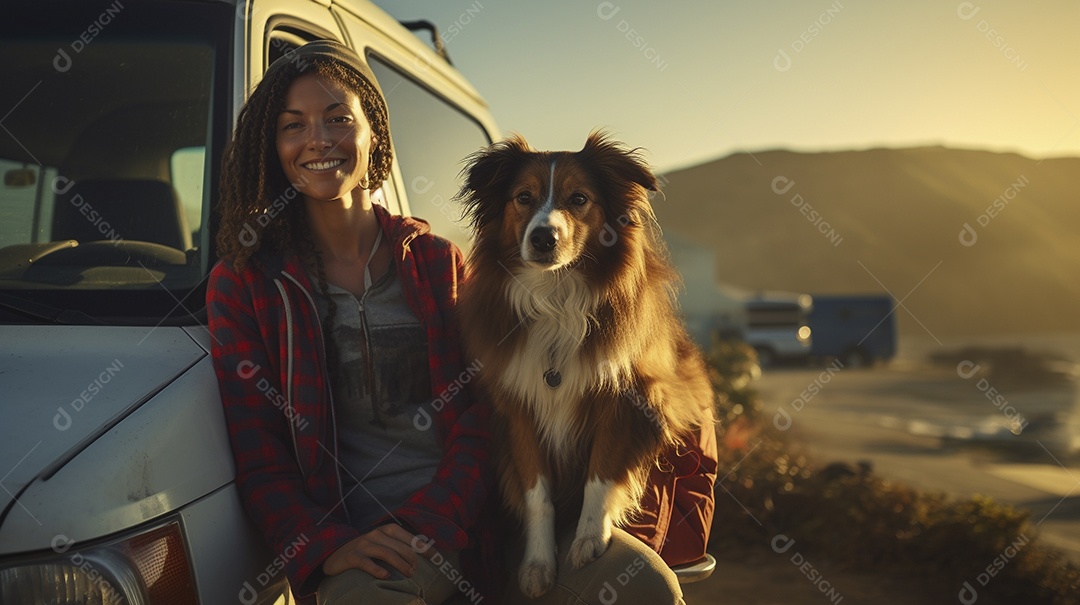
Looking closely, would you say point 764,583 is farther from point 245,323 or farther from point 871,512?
point 245,323

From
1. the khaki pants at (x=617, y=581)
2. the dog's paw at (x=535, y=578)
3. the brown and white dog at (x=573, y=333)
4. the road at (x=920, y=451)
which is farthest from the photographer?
the road at (x=920, y=451)

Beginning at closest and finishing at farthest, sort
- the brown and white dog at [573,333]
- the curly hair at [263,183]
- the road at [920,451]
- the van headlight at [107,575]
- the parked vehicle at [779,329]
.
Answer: the van headlight at [107,575]
the curly hair at [263,183]
the brown and white dog at [573,333]
the road at [920,451]
the parked vehicle at [779,329]

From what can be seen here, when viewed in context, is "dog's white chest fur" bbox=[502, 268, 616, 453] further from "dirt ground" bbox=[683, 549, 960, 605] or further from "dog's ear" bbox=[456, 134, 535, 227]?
"dirt ground" bbox=[683, 549, 960, 605]

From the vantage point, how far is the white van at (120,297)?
1622 mm

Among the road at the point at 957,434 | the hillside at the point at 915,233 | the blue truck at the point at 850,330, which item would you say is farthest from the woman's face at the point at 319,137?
the hillside at the point at 915,233

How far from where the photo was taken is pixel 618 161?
9.91 feet

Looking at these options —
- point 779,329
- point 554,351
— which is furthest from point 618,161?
point 779,329

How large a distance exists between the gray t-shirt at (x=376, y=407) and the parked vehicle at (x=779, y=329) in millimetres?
33790

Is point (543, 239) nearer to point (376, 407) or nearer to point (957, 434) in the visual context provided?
point (376, 407)

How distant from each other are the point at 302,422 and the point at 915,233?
120 meters

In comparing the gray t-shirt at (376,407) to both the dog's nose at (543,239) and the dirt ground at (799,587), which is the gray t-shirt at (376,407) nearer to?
the dog's nose at (543,239)

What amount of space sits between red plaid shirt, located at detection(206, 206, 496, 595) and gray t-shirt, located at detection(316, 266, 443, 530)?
0.05m

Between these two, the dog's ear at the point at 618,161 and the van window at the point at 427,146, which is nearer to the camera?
the dog's ear at the point at 618,161

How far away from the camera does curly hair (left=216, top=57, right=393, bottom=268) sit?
2.33m
